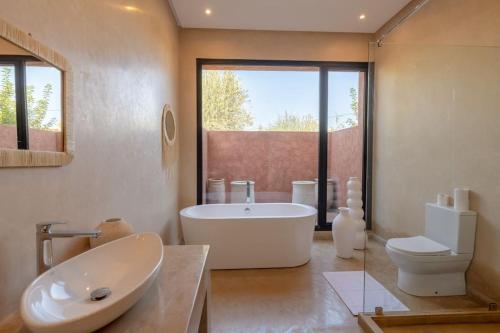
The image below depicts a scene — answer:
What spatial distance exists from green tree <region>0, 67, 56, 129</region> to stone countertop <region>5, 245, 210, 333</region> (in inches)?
25.9

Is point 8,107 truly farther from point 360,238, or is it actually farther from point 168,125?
point 360,238

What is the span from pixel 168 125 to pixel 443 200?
289 centimetres

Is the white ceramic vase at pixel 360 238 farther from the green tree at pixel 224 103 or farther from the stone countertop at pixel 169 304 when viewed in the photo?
the stone countertop at pixel 169 304

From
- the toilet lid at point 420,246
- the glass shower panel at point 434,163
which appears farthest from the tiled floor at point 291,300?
the toilet lid at point 420,246

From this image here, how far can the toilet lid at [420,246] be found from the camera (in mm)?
2424

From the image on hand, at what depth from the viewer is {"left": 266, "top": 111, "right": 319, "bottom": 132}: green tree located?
14.1 ft

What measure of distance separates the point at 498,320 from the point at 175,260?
7.99 feet

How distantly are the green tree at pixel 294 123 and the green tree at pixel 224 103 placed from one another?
404mm

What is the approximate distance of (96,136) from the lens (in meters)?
1.58

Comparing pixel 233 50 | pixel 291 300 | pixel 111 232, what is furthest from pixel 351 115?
pixel 111 232

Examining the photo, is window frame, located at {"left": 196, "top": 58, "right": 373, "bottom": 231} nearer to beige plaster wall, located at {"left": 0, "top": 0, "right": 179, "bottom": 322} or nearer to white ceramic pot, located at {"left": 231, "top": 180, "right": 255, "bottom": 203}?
white ceramic pot, located at {"left": 231, "top": 180, "right": 255, "bottom": 203}

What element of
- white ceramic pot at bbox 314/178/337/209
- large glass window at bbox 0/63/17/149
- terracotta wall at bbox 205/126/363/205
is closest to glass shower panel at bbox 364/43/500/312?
terracotta wall at bbox 205/126/363/205

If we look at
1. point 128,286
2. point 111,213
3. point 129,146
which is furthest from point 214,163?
point 128,286

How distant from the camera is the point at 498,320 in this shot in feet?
7.06
